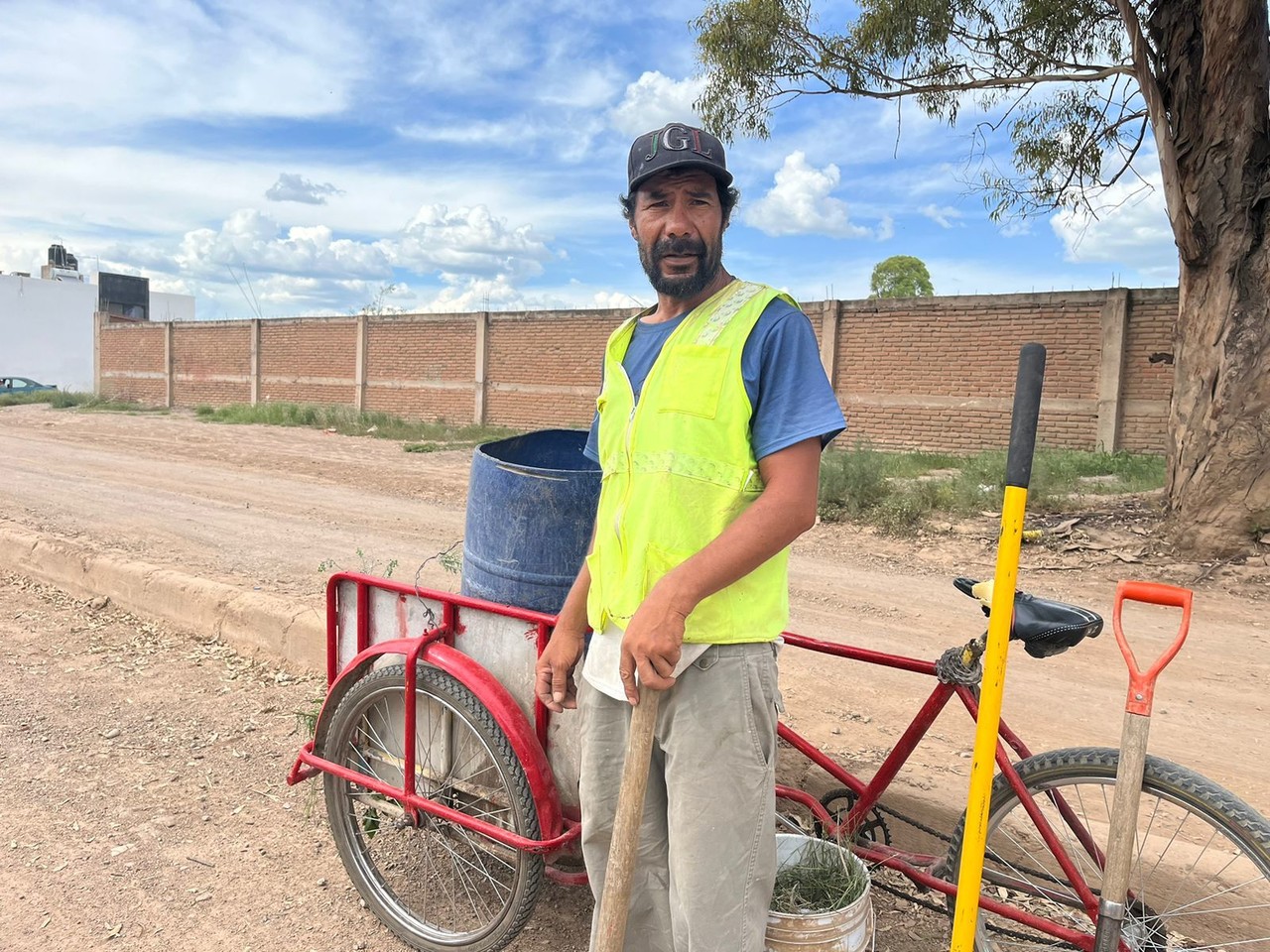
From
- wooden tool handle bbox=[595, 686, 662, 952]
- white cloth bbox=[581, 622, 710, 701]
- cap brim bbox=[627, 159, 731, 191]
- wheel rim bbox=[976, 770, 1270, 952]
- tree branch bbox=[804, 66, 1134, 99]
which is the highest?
tree branch bbox=[804, 66, 1134, 99]

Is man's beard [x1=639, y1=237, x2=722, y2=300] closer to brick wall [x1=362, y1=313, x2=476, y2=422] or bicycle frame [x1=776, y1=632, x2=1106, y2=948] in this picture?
bicycle frame [x1=776, y1=632, x2=1106, y2=948]

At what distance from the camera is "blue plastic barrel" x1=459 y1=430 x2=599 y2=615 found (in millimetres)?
2379

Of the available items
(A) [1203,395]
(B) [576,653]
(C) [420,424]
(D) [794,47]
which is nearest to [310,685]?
(B) [576,653]

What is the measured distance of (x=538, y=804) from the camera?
7.43 feet

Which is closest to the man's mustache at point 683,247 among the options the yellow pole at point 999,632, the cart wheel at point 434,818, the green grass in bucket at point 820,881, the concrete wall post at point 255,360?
the yellow pole at point 999,632

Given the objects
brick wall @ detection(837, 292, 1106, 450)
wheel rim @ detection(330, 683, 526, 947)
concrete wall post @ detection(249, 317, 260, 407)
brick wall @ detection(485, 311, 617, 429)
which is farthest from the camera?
concrete wall post @ detection(249, 317, 260, 407)

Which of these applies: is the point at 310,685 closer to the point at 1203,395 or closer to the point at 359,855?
the point at 359,855

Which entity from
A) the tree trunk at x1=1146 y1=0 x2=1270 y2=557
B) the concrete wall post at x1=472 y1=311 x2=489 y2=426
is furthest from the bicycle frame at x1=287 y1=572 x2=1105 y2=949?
the concrete wall post at x1=472 y1=311 x2=489 y2=426

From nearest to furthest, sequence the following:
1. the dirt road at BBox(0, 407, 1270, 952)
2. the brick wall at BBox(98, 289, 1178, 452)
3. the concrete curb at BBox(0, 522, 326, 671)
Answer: the dirt road at BBox(0, 407, 1270, 952) < the concrete curb at BBox(0, 522, 326, 671) < the brick wall at BBox(98, 289, 1178, 452)

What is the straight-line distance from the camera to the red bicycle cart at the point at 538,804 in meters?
2.15

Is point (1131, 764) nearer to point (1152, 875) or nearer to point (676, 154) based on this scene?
point (1152, 875)

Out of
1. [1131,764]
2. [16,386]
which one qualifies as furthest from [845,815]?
[16,386]

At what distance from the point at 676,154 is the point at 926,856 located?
1912 millimetres

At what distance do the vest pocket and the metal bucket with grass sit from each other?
1086mm
